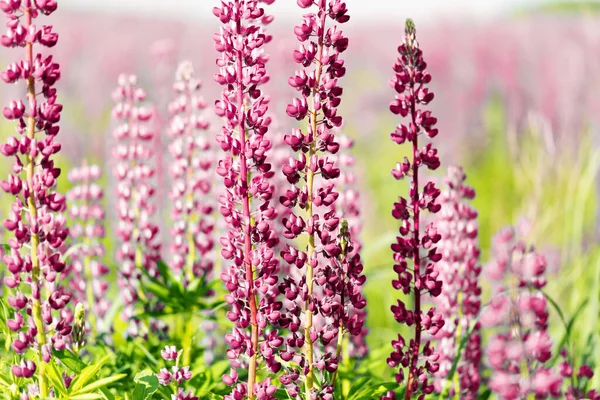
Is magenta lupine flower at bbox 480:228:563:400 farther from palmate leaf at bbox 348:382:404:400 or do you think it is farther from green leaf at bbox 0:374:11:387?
green leaf at bbox 0:374:11:387

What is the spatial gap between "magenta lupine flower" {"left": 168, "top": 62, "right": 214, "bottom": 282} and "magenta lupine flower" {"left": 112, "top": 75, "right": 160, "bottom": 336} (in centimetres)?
12

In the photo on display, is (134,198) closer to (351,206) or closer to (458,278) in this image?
(351,206)

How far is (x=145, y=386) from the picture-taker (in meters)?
1.98

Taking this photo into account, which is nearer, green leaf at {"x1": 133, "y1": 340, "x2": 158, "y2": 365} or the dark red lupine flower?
the dark red lupine flower

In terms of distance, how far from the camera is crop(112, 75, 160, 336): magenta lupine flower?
9.76 feet

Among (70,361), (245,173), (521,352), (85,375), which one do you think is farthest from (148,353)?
(521,352)

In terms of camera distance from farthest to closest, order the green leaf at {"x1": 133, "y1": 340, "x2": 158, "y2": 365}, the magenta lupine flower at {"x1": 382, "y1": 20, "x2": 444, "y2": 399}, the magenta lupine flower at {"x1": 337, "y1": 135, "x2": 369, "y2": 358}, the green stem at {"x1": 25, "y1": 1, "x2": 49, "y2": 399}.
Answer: the magenta lupine flower at {"x1": 337, "y1": 135, "x2": 369, "y2": 358}, the green leaf at {"x1": 133, "y1": 340, "x2": 158, "y2": 365}, the magenta lupine flower at {"x1": 382, "y1": 20, "x2": 444, "y2": 399}, the green stem at {"x1": 25, "y1": 1, "x2": 49, "y2": 399}

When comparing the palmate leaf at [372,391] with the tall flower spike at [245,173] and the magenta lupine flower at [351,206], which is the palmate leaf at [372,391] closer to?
the tall flower spike at [245,173]

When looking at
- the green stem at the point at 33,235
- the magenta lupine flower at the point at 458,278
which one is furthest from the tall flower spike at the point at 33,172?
the magenta lupine flower at the point at 458,278

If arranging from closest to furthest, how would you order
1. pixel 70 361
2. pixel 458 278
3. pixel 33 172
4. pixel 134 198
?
pixel 33 172 < pixel 70 361 < pixel 458 278 < pixel 134 198

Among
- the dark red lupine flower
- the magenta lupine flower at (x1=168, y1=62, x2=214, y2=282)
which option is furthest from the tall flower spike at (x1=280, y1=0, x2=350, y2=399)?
the magenta lupine flower at (x1=168, y1=62, x2=214, y2=282)

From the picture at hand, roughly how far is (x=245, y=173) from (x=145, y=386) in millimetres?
662

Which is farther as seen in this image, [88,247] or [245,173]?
[88,247]

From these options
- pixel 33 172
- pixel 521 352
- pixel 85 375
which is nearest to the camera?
pixel 521 352
